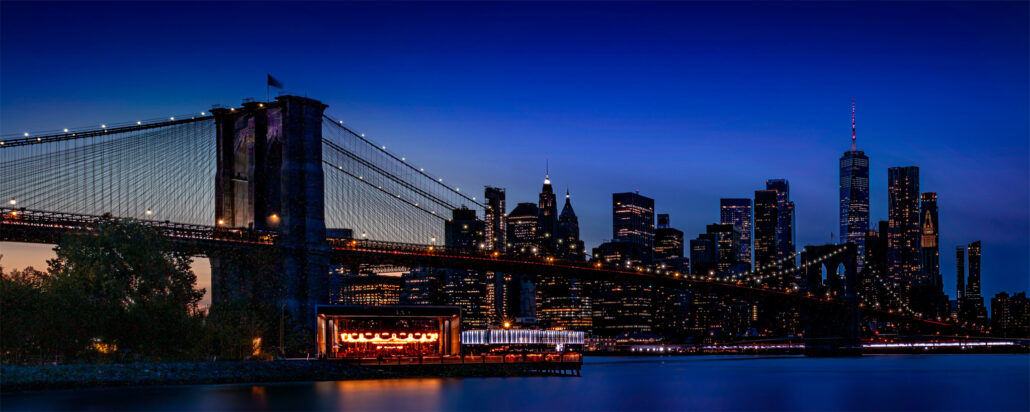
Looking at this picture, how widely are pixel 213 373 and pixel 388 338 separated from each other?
14.6m

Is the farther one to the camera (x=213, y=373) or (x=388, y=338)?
(x=388, y=338)

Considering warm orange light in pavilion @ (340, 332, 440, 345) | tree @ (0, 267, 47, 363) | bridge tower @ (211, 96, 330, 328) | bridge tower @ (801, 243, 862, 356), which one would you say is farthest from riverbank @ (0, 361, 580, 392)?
bridge tower @ (801, 243, 862, 356)

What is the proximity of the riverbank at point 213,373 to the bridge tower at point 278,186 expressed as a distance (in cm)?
754

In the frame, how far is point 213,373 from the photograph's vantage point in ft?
201

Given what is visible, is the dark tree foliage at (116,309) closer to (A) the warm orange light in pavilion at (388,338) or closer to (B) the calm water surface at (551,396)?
(B) the calm water surface at (551,396)

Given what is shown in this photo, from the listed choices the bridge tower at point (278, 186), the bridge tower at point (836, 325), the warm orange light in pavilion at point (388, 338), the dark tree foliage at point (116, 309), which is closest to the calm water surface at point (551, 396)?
the dark tree foliage at point (116, 309)

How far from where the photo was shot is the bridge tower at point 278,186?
235ft

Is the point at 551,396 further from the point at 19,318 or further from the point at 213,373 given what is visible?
the point at 19,318

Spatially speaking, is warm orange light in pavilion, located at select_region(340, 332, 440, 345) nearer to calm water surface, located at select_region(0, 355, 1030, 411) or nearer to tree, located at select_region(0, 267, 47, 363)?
calm water surface, located at select_region(0, 355, 1030, 411)

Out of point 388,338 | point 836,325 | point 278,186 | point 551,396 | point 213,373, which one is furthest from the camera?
point 836,325

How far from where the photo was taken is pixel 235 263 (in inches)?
2758

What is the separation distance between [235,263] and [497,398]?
21325 millimetres

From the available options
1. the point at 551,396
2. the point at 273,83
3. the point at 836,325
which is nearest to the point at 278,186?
the point at 273,83

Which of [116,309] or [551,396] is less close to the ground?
[116,309]
